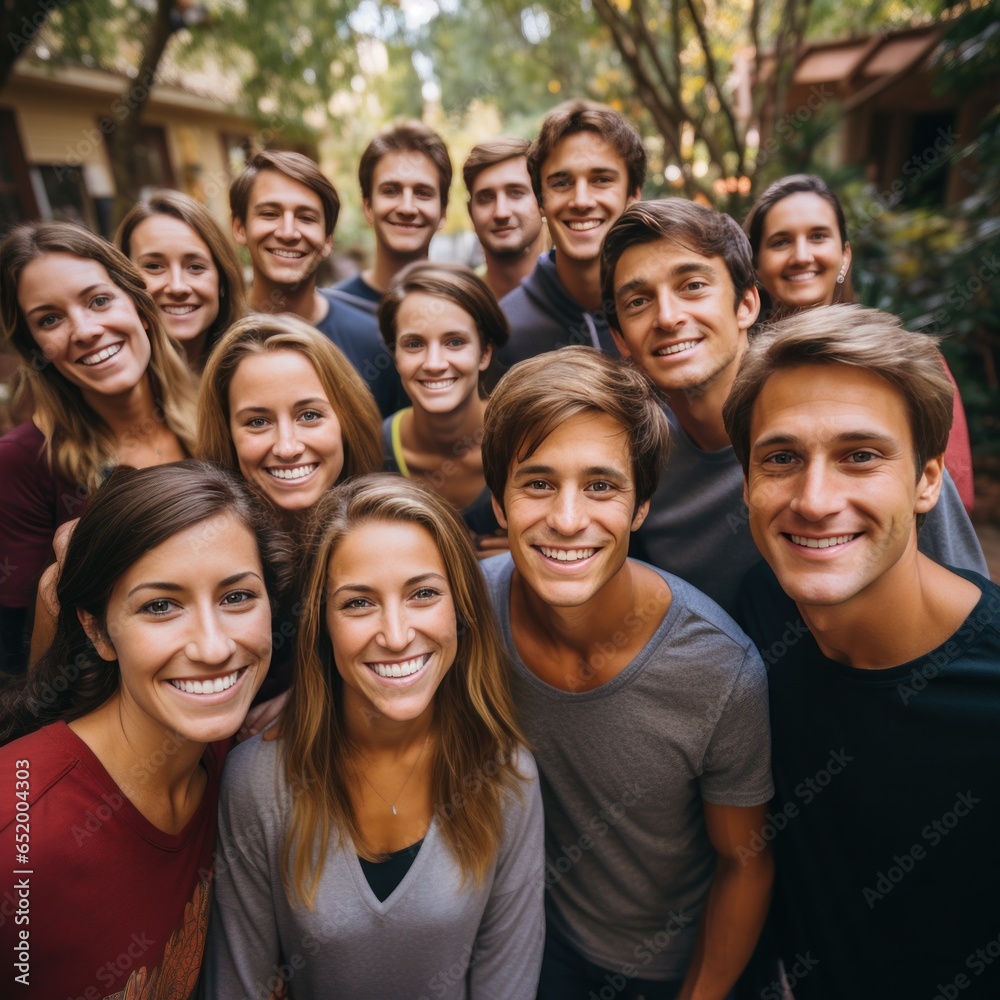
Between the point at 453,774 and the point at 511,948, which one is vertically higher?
the point at 453,774

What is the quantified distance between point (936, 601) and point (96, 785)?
2.18 metres

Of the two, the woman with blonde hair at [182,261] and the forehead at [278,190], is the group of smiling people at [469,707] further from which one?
the forehead at [278,190]

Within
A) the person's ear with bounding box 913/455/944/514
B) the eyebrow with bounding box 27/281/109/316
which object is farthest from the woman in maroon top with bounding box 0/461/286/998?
the person's ear with bounding box 913/455/944/514

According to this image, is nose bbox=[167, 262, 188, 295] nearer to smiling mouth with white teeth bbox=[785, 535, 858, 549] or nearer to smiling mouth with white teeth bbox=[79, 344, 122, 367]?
smiling mouth with white teeth bbox=[79, 344, 122, 367]

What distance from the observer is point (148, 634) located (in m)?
1.84

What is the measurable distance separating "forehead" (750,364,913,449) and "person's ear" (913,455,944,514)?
0.39 feet

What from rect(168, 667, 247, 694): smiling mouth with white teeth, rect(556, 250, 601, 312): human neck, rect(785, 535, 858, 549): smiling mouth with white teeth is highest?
rect(556, 250, 601, 312): human neck

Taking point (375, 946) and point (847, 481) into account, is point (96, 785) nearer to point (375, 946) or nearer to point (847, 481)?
point (375, 946)

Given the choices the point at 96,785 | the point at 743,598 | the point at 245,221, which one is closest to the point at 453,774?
the point at 96,785

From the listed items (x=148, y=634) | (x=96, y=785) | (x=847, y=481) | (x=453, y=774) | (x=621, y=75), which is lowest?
(x=453, y=774)

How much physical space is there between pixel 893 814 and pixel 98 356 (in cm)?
312

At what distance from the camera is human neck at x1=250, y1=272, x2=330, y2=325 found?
3887 millimetres

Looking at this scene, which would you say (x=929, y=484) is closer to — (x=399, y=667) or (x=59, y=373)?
(x=399, y=667)

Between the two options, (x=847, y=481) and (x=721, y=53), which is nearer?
(x=847, y=481)
